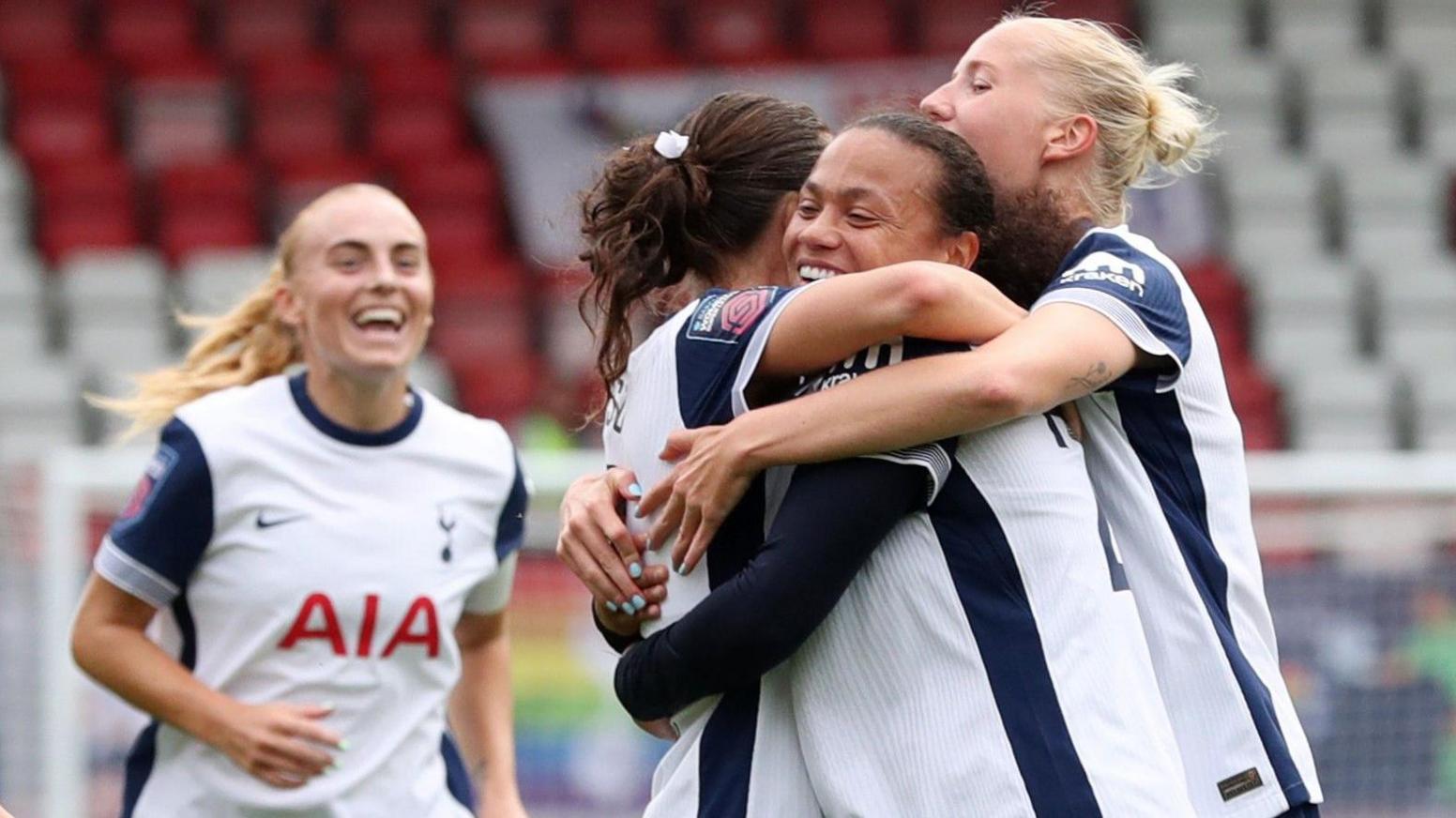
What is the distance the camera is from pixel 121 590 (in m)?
3.97

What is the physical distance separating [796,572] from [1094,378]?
416 millimetres

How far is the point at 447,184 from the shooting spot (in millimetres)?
11641

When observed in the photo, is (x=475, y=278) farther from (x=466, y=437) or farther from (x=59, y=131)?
(x=466, y=437)

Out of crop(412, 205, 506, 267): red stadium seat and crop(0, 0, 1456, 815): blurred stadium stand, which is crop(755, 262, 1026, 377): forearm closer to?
crop(0, 0, 1456, 815): blurred stadium stand

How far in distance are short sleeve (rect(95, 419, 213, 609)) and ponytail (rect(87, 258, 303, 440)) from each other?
0.45 meters

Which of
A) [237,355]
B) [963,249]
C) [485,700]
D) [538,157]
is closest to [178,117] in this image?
[538,157]

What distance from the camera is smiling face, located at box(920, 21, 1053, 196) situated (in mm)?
2803

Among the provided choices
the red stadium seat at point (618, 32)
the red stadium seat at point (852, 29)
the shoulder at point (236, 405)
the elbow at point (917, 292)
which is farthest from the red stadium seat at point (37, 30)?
the elbow at point (917, 292)

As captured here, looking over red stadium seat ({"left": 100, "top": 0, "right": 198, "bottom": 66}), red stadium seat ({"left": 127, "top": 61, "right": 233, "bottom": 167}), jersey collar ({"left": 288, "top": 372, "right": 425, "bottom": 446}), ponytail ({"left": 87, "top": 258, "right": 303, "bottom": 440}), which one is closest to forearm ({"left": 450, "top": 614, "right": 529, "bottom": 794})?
jersey collar ({"left": 288, "top": 372, "right": 425, "bottom": 446})

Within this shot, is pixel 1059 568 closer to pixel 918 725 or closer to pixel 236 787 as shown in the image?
pixel 918 725

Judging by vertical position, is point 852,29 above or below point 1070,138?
below

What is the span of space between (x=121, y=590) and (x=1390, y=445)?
299 inches

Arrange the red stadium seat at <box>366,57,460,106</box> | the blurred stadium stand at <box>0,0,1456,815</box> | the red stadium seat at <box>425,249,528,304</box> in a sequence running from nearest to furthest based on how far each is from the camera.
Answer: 1. the blurred stadium stand at <box>0,0,1456,815</box>
2. the red stadium seat at <box>425,249,528,304</box>
3. the red stadium seat at <box>366,57,460,106</box>

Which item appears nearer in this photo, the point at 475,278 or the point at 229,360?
the point at 229,360
